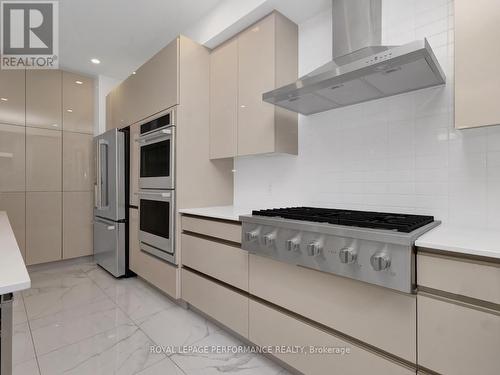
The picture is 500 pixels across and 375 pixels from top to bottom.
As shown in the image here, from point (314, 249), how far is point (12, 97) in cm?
393

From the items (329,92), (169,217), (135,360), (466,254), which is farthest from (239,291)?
(329,92)

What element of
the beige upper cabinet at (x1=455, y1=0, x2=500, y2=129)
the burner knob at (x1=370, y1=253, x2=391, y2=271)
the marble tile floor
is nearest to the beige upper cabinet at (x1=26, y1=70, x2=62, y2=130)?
the marble tile floor

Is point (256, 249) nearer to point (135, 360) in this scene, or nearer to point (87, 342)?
point (135, 360)

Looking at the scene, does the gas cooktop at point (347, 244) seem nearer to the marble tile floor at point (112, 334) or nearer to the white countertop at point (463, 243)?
the white countertop at point (463, 243)

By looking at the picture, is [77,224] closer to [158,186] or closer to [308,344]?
[158,186]

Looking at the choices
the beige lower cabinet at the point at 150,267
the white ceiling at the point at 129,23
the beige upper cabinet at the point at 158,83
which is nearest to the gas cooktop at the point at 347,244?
the beige lower cabinet at the point at 150,267

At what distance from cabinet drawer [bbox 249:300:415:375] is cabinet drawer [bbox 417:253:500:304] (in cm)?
38

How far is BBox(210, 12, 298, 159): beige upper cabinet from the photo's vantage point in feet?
6.54

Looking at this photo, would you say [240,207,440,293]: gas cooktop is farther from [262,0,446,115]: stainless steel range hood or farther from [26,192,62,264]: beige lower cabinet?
[26,192,62,264]: beige lower cabinet

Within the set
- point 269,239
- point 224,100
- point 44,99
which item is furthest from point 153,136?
point 44,99

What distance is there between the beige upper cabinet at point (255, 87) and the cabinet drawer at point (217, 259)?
0.79 meters

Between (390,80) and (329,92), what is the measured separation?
33 cm

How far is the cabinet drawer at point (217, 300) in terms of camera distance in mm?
1706

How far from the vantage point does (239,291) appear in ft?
5.72
